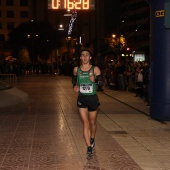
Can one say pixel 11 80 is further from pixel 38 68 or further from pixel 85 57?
pixel 85 57

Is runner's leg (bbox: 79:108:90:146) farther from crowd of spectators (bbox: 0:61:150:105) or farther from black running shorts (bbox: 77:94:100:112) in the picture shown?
crowd of spectators (bbox: 0:61:150:105)

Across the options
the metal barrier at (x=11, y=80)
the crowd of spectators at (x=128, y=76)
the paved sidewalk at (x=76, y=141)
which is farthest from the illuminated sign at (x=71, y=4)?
the paved sidewalk at (x=76, y=141)

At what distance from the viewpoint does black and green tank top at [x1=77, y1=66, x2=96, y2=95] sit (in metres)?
6.87

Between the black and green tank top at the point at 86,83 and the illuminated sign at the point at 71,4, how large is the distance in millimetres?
18846

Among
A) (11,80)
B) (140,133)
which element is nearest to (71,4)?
(11,80)

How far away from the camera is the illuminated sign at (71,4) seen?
25.2 metres

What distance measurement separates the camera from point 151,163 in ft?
21.6

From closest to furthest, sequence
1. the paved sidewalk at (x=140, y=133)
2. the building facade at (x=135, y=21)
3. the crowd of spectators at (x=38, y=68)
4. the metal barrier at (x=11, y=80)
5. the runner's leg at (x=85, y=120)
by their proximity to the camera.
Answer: the paved sidewalk at (x=140, y=133)
the runner's leg at (x=85, y=120)
the metal barrier at (x=11, y=80)
the crowd of spectators at (x=38, y=68)
the building facade at (x=135, y=21)

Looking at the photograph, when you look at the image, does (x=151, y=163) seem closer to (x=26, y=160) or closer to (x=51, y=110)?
(x=26, y=160)

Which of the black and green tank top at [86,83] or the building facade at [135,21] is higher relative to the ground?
the building facade at [135,21]

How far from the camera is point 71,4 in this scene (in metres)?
25.5

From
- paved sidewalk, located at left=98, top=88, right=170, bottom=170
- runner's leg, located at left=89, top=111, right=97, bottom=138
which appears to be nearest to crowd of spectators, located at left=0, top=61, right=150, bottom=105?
paved sidewalk, located at left=98, top=88, right=170, bottom=170

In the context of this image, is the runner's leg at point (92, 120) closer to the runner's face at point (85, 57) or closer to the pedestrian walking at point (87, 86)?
the pedestrian walking at point (87, 86)

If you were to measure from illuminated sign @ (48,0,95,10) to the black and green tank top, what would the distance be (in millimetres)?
18846
